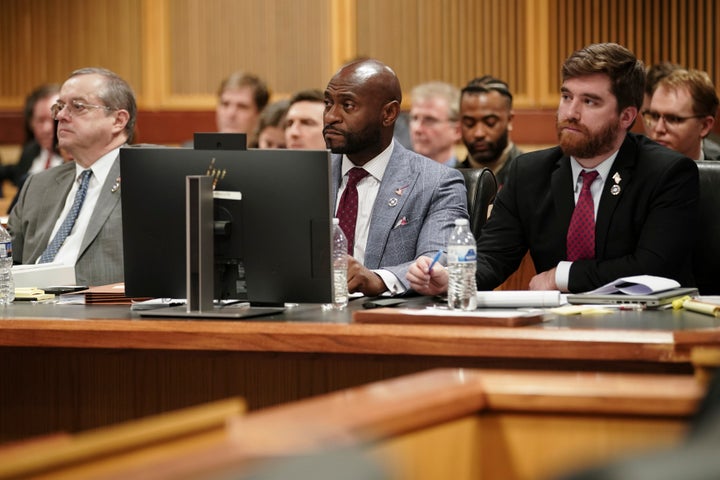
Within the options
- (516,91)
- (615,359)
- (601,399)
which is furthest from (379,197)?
(516,91)

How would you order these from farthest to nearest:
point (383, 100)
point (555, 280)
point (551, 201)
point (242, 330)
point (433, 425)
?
point (383, 100) < point (551, 201) < point (555, 280) < point (242, 330) < point (433, 425)

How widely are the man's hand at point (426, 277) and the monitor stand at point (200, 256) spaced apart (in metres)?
0.42

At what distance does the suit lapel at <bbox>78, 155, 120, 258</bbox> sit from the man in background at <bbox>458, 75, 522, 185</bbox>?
78.5 inches

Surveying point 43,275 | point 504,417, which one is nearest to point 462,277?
point 504,417

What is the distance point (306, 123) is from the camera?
5.28 metres

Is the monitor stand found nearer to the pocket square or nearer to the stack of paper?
the stack of paper

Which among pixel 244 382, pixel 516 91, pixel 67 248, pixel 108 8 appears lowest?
pixel 244 382

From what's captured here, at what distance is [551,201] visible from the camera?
3.61 metres

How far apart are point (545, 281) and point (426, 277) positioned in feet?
1.55

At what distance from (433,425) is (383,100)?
8.27 feet

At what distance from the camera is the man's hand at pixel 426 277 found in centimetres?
308

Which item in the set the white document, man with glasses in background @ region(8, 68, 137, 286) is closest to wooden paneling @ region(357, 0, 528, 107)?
man with glasses in background @ region(8, 68, 137, 286)

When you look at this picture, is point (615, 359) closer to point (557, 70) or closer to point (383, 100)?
point (383, 100)

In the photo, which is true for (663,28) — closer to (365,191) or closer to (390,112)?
(390,112)
